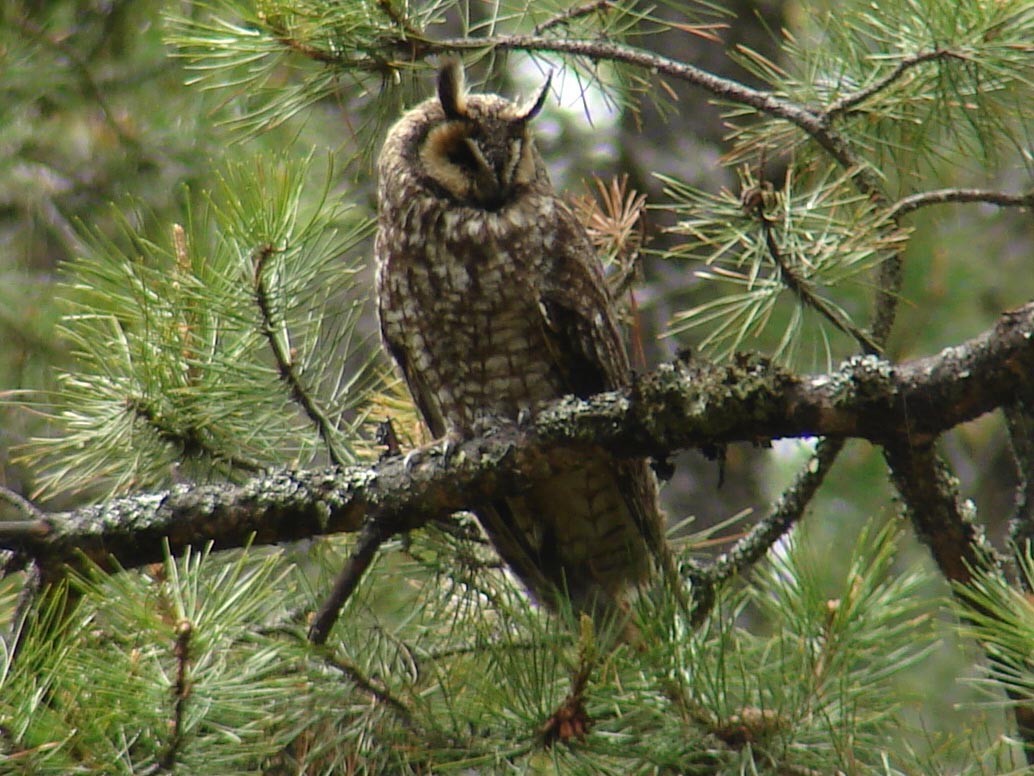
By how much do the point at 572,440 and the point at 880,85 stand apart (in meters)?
0.75

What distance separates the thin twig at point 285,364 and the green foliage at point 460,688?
438mm

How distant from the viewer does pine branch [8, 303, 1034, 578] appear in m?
1.49

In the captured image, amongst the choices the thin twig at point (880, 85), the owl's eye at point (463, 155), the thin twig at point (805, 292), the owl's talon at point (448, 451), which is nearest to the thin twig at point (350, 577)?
the owl's talon at point (448, 451)

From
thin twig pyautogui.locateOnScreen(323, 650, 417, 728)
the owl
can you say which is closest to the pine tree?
thin twig pyautogui.locateOnScreen(323, 650, 417, 728)

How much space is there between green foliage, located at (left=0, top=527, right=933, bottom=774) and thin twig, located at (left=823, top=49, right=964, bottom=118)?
752mm

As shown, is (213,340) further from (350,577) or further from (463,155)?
(463,155)

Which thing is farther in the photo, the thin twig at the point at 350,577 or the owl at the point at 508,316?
the owl at the point at 508,316

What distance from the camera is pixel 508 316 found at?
2.20 m

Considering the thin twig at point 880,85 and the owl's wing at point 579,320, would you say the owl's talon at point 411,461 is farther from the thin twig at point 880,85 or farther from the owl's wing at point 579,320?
the thin twig at point 880,85

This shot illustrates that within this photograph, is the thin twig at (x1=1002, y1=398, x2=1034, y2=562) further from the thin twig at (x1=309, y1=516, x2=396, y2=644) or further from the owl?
the thin twig at (x1=309, y1=516, x2=396, y2=644)

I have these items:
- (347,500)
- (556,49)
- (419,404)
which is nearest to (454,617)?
(347,500)

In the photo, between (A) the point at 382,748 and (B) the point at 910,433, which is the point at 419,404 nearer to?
(A) the point at 382,748

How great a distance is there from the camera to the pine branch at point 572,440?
1489mm

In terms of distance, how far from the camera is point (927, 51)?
183cm
